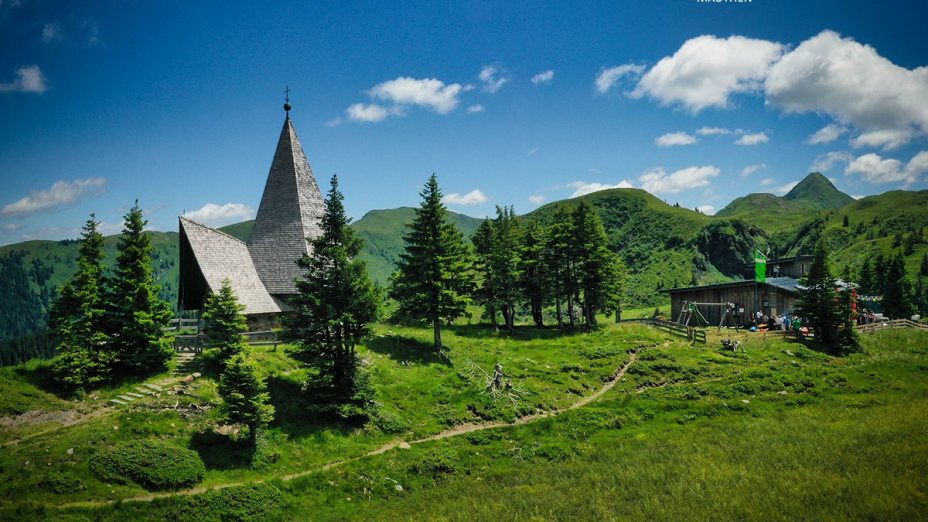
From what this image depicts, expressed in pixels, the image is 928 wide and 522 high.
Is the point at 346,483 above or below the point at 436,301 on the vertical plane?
below

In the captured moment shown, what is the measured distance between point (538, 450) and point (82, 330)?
81.0 feet

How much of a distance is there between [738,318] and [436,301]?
37.0 metres

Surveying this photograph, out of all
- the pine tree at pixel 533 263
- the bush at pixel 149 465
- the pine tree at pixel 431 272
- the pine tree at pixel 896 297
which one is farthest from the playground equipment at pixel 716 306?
the bush at pixel 149 465

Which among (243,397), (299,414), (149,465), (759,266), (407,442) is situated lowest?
(407,442)

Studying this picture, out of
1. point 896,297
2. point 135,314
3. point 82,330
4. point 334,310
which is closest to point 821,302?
→ point 896,297

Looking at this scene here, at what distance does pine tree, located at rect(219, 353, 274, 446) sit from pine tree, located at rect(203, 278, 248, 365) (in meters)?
4.13

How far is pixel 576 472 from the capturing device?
73.4 ft

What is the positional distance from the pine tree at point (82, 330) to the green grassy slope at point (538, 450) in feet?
4.89

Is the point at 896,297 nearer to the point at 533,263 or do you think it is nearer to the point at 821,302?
the point at 821,302

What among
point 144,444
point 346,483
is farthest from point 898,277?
point 144,444

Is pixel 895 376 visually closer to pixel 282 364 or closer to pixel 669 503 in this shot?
pixel 669 503

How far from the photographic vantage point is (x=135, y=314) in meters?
27.1

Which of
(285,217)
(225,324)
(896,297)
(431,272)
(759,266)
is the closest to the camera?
(225,324)

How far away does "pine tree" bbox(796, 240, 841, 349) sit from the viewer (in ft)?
145
